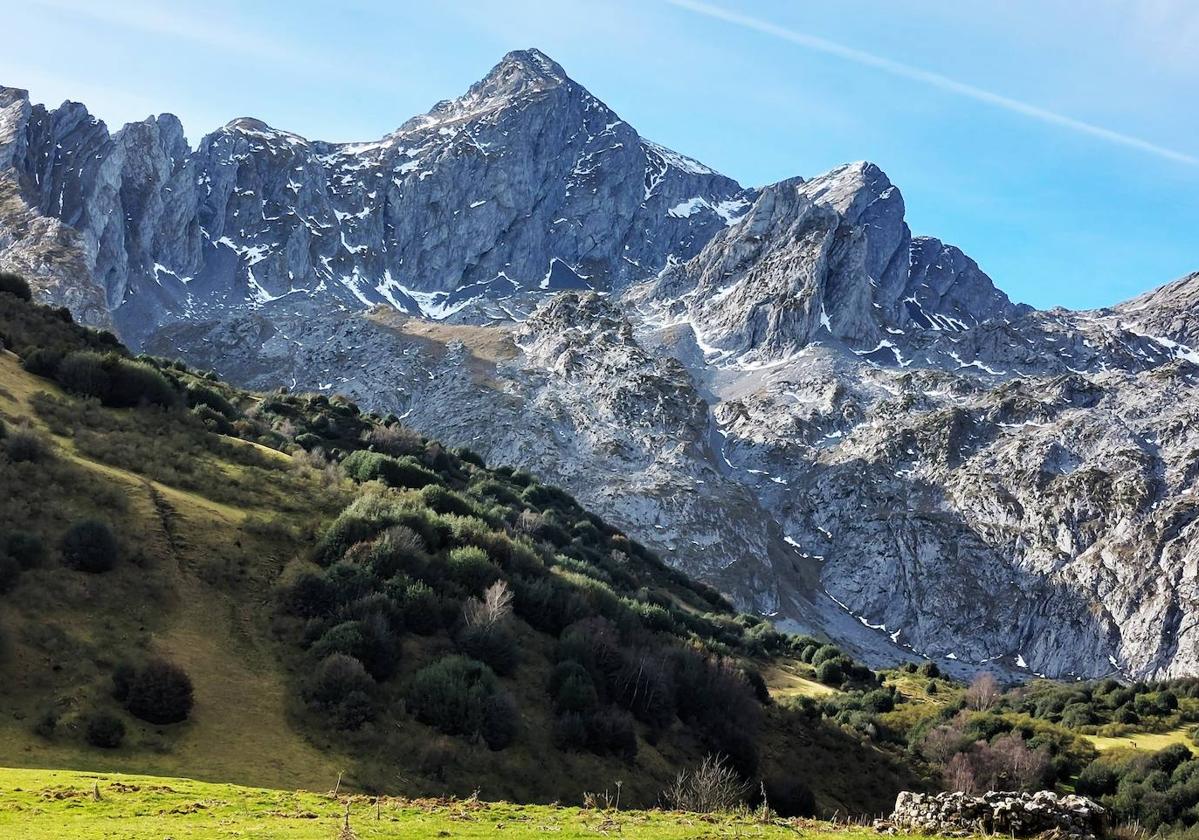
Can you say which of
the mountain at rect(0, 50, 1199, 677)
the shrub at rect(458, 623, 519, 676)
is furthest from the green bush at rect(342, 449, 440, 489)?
the mountain at rect(0, 50, 1199, 677)

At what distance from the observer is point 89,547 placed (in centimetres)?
2919

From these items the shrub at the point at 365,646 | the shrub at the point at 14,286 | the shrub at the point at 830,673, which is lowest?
the shrub at the point at 830,673

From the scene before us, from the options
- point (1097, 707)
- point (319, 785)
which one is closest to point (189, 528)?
point (319, 785)

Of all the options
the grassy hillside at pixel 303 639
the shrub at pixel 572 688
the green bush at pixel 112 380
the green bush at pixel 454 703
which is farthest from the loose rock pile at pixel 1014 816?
the green bush at pixel 112 380

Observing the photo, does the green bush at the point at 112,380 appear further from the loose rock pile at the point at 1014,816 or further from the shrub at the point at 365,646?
the loose rock pile at the point at 1014,816

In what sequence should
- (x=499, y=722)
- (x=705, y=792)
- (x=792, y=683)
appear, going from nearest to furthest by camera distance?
(x=705, y=792) < (x=499, y=722) < (x=792, y=683)

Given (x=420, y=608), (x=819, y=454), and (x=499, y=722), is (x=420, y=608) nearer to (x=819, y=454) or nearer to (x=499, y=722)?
(x=499, y=722)

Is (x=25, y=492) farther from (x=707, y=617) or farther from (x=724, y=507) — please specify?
(x=724, y=507)

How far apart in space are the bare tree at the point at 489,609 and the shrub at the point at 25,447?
16069mm

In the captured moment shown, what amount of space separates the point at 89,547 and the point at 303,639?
282 inches

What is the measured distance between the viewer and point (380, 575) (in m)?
34.4

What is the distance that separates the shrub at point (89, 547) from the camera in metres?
29.0

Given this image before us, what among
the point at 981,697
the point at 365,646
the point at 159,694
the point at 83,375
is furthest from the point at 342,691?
the point at 981,697

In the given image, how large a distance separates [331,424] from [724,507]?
278 ft
